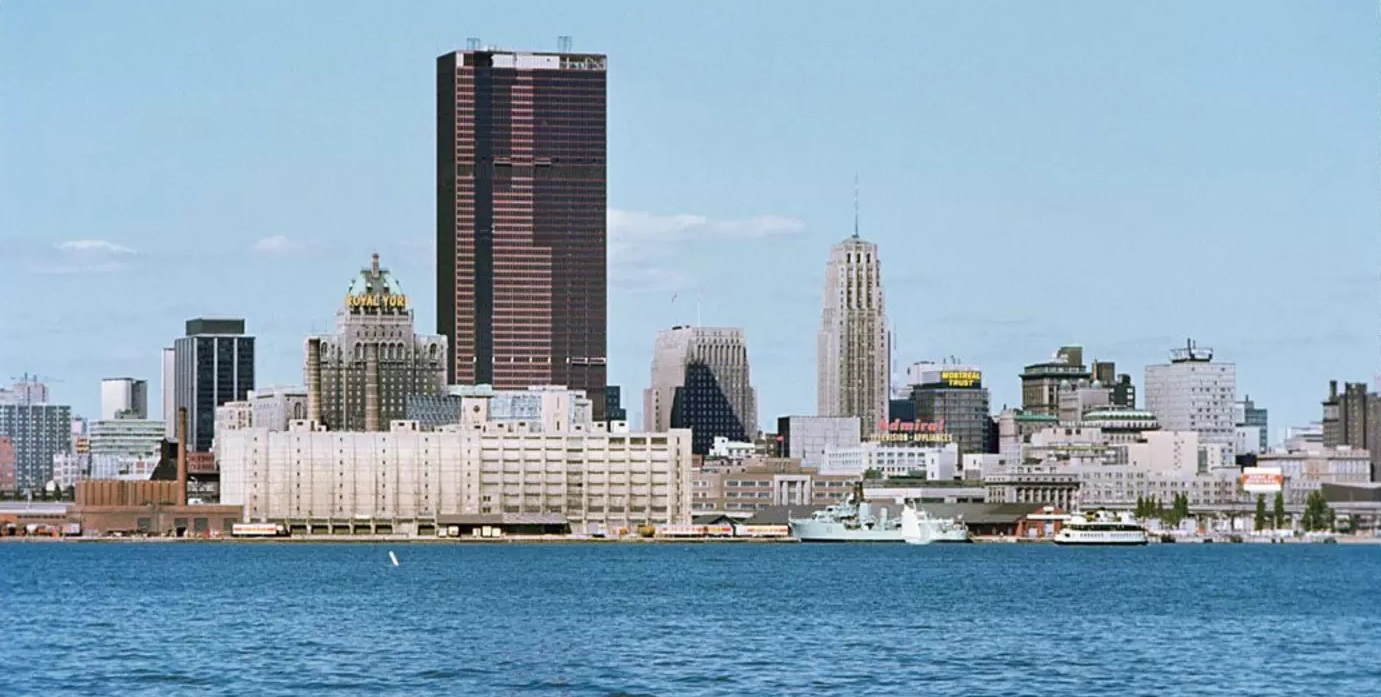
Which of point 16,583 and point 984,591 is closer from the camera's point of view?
point 984,591

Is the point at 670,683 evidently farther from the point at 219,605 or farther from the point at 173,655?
the point at 219,605

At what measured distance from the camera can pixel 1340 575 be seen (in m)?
194

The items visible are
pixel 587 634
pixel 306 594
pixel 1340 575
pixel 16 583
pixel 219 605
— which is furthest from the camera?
pixel 1340 575

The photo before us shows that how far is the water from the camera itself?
9081 cm

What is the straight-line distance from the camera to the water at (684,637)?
9081 cm

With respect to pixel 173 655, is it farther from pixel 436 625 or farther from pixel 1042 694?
pixel 1042 694

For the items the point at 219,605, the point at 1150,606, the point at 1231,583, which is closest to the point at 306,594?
the point at 219,605

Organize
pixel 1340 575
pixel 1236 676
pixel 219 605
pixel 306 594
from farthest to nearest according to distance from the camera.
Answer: pixel 1340 575 < pixel 306 594 < pixel 219 605 < pixel 1236 676

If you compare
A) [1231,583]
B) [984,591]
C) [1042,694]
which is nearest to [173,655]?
[1042,694]

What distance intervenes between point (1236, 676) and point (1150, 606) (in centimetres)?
4342

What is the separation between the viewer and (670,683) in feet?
294

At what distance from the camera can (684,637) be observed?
110812 mm

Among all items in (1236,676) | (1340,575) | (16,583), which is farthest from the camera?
(1340,575)

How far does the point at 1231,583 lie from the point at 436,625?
69965 millimetres
